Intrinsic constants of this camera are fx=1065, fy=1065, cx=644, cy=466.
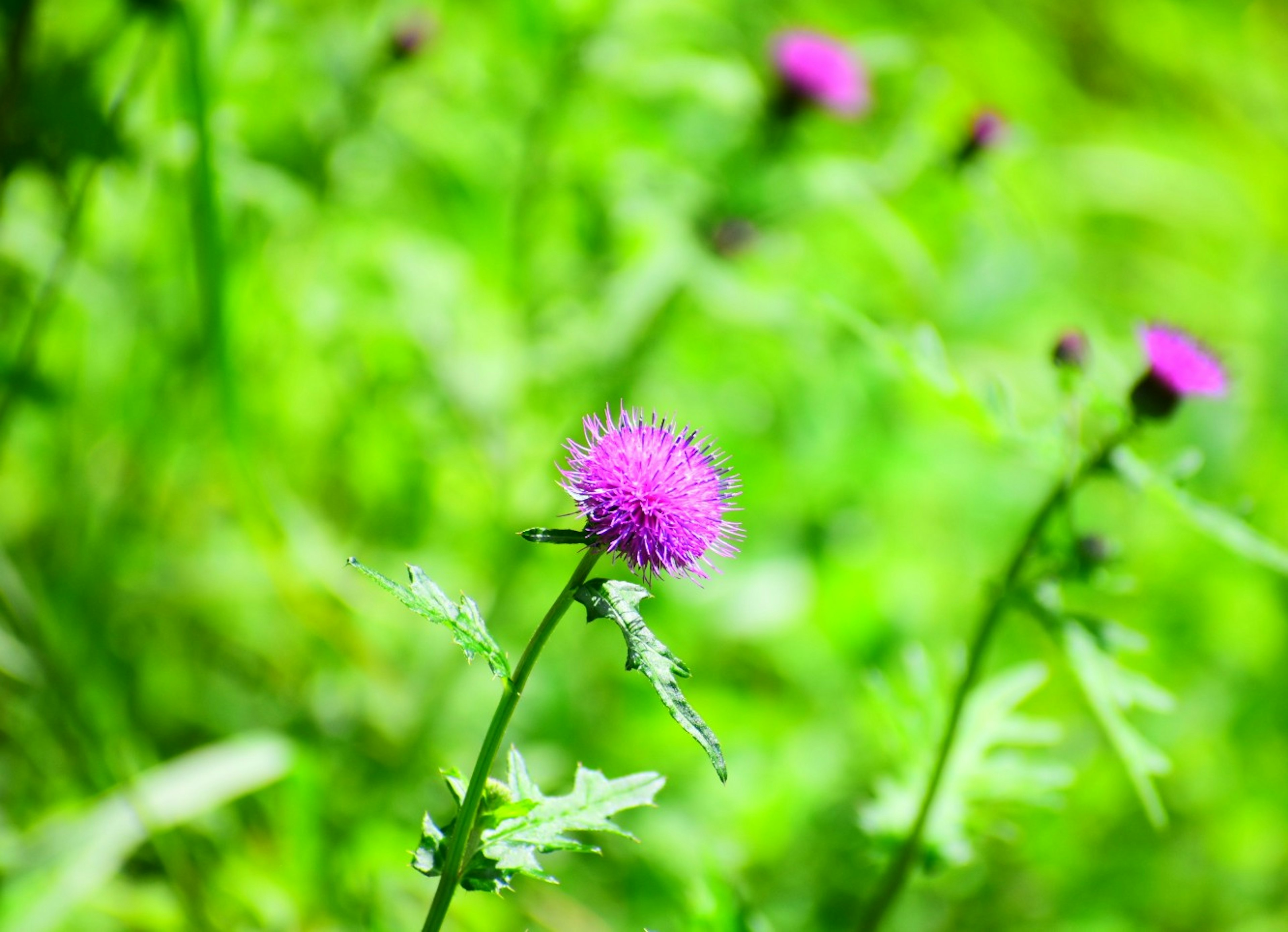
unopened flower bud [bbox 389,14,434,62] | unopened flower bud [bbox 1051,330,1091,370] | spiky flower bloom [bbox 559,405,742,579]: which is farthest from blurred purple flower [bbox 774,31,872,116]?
spiky flower bloom [bbox 559,405,742,579]

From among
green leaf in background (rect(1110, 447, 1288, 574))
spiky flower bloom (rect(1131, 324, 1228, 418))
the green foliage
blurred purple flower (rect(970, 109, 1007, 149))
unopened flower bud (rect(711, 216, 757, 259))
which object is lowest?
the green foliage

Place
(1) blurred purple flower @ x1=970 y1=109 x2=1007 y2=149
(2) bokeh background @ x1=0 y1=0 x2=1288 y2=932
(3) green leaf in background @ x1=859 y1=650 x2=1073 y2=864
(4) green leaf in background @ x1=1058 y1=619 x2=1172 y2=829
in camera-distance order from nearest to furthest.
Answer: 1. (4) green leaf in background @ x1=1058 y1=619 x2=1172 y2=829
2. (3) green leaf in background @ x1=859 y1=650 x2=1073 y2=864
3. (2) bokeh background @ x1=0 y1=0 x2=1288 y2=932
4. (1) blurred purple flower @ x1=970 y1=109 x2=1007 y2=149

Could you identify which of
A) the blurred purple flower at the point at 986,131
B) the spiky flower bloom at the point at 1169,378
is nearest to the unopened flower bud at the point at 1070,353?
the spiky flower bloom at the point at 1169,378

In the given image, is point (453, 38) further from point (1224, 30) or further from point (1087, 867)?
point (1224, 30)

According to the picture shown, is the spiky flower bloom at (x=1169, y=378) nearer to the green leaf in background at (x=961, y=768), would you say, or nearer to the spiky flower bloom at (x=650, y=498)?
the green leaf in background at (x=961, y=768)

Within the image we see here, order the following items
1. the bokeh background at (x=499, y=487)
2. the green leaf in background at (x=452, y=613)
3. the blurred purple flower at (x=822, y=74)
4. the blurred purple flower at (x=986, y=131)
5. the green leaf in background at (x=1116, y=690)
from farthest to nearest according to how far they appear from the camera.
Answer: the blurred purple flower at (x=822, y=74), the blurred purple flower at (x=986, y=131), the bokeh background at (x=499, y=487), the green leaf in background at (x=1116, y=690), the green leaf in background at (x=452, y=613)

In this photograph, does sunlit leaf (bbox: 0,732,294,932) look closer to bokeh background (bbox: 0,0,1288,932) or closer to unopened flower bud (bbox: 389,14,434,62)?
bokeh background (bbox: 0,0,1288,932)

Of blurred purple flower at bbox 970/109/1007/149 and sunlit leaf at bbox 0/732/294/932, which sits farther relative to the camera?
blurred purple flower at bbox 970/109/1007/149
